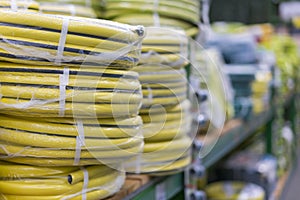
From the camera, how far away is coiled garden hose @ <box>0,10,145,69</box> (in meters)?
0.87

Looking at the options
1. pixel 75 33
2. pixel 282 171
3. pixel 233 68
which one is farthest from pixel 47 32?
pixel 282 171

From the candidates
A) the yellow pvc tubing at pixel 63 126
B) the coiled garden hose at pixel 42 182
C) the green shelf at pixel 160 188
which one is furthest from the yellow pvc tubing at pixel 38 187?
the green shelf at pixel 160 188

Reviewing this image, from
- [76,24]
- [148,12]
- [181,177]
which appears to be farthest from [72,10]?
[181,177]

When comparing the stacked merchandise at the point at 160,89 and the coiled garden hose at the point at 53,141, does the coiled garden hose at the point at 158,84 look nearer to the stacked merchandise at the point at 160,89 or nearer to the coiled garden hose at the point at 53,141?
the stacked merchandise at the point at 160,89

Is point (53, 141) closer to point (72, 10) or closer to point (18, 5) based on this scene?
point (18, 5)

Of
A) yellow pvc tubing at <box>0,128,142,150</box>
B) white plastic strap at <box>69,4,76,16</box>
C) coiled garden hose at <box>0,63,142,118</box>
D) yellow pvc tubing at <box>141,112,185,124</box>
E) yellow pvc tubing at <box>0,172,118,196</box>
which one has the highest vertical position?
white plastic strap at <box>69,4,76,16</box>

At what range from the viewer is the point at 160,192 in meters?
1.38

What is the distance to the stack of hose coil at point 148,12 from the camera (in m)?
1.42

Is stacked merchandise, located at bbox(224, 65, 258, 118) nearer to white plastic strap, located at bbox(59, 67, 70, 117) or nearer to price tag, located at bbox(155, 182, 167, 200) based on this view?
price tag, located at bbox(155, 182, 167, 200)

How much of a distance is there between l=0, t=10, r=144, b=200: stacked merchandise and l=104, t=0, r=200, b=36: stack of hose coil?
437 millimetres

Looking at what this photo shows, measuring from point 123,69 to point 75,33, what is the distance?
152 millimetres

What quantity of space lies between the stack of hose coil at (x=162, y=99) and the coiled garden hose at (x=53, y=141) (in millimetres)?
261

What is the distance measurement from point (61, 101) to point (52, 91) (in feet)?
0.08

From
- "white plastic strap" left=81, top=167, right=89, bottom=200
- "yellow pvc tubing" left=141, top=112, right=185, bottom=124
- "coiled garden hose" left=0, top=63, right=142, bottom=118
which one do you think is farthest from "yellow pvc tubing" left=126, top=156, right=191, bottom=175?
"coiled garden hose" left=0, top=63, right=142, bottom=118
